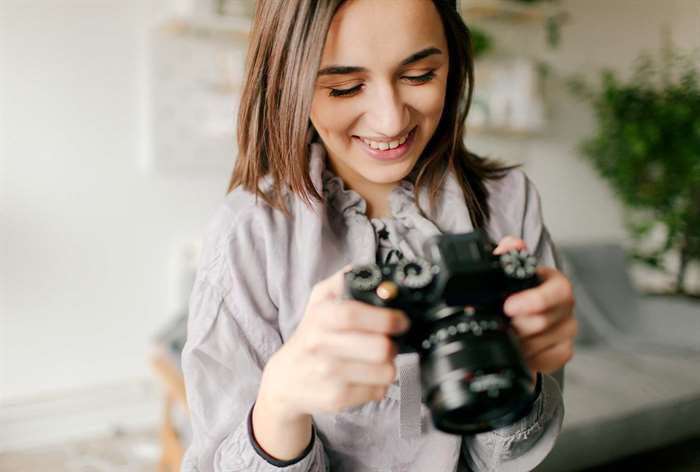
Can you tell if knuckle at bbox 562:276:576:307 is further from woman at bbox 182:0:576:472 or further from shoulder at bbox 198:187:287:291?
shoulder at bbox 198:187:287:291

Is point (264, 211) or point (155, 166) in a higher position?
point (264, 211)

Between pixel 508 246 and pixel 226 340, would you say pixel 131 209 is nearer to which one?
pixel 226 340

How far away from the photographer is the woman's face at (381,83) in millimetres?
445

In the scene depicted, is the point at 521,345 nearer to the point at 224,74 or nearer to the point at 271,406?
the point at 271,406

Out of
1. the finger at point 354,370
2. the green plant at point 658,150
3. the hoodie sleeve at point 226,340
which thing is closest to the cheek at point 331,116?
the hoodie sleeve at point 226,340

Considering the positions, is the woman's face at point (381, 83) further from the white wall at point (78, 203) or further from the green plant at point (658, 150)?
the white wall at point (78, 203)

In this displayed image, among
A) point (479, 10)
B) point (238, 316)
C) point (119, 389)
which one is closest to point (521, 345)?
point (238, 316)

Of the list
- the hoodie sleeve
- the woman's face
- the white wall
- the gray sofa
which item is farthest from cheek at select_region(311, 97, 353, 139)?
the white wall

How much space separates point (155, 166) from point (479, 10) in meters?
1.15

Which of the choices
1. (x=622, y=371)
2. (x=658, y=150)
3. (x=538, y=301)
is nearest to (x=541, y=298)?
(x=538, y=301)

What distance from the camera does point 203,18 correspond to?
164 cm

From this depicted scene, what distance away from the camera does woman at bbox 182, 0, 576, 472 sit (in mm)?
442

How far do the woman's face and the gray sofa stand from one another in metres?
0.41

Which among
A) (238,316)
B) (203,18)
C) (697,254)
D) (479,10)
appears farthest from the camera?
(479,10)
